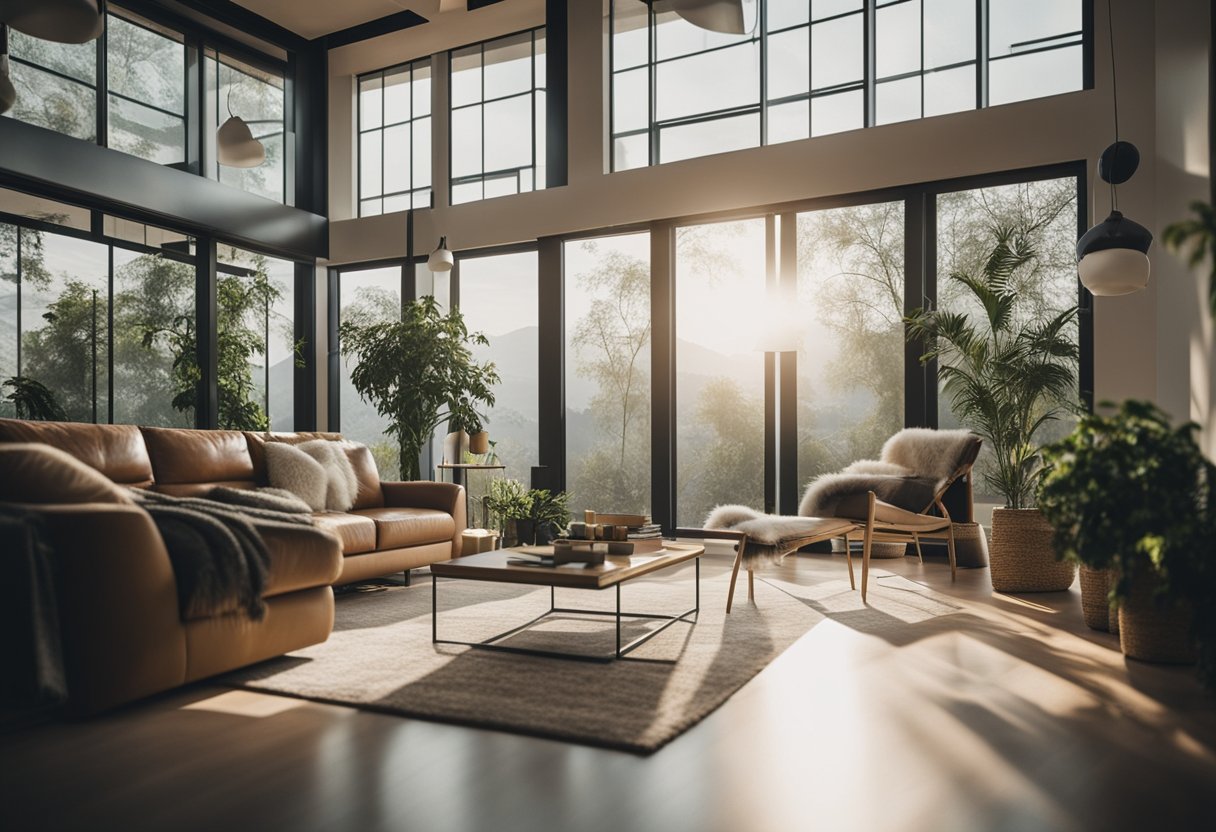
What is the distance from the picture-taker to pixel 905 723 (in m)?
2.39

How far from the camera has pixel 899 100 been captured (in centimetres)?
610

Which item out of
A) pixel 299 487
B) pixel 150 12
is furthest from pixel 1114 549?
pixel 150 12

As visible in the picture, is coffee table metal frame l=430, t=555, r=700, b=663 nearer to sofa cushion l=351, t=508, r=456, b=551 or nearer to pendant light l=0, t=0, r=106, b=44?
sofa cushion l=351, t=508, r=456, b=551

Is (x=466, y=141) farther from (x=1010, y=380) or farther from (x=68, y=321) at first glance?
(x=1010, y=380)

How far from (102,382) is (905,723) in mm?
6102

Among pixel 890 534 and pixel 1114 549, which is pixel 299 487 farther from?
pixel 1114 549

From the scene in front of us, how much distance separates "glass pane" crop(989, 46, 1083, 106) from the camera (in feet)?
18.2

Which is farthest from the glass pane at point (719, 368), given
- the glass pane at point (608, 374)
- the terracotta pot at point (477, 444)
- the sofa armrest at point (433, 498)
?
the sofa armrest at point (433, 498)

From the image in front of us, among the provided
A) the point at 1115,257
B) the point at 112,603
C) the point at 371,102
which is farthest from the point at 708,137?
the point at 112,603

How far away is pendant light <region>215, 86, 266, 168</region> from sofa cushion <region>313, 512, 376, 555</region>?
3.48 meters

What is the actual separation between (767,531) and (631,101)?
14.3 feet

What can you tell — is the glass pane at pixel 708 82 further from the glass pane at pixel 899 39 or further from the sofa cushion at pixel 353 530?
A: the sofa cushion at pixel 353 530

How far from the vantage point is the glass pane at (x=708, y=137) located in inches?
261

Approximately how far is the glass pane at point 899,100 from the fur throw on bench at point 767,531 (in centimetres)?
322
